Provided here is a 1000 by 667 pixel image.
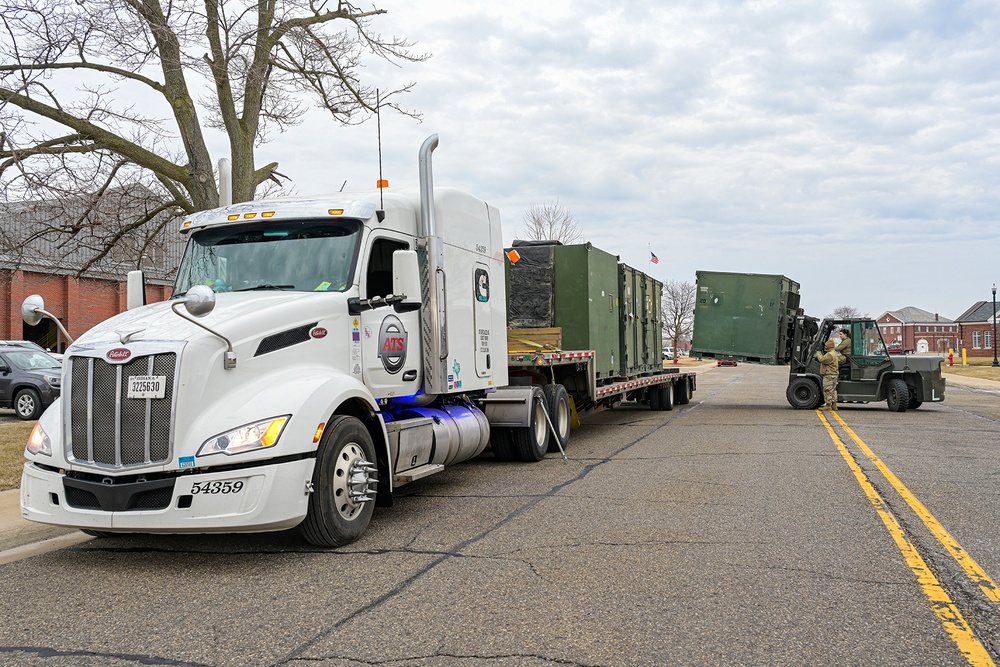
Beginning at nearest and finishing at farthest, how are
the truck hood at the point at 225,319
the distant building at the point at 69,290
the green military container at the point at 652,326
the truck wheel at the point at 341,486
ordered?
the truck hood at the point at 225,319
the truck wheel at the point at 341,486
the green military container at the point at 652,326
the distant building at the point at 69,290

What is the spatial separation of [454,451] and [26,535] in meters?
3.87

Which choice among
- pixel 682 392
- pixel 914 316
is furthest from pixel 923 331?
pixel 682 392

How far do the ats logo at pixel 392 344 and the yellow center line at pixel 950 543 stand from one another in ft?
15.1

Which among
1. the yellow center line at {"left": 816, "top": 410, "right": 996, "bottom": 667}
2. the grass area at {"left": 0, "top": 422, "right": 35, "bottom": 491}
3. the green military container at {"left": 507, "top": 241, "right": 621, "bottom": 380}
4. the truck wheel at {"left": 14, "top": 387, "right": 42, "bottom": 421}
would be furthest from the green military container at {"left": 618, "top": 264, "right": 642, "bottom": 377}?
the truck wheel at {"left": 14, "top": 387, "right": 42, "bottom": 421}

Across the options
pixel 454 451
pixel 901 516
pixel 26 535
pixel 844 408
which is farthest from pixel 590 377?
pixel 844 408

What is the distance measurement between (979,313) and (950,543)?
127 metres

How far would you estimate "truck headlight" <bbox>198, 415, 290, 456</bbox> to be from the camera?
5754mm

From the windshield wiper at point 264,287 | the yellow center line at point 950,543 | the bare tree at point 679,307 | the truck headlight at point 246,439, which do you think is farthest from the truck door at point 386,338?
→ the bare tree at point 679,307

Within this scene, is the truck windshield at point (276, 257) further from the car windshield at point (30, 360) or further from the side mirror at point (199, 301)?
the car windshield at point (30, 360)

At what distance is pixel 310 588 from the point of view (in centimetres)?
539

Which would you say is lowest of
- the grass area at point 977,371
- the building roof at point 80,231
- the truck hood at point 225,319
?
the grass area at point 977,371

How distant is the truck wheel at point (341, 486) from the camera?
6.26 metres

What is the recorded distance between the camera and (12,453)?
37.6 ft

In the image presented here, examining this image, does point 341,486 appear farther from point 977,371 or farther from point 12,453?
point 977,371
